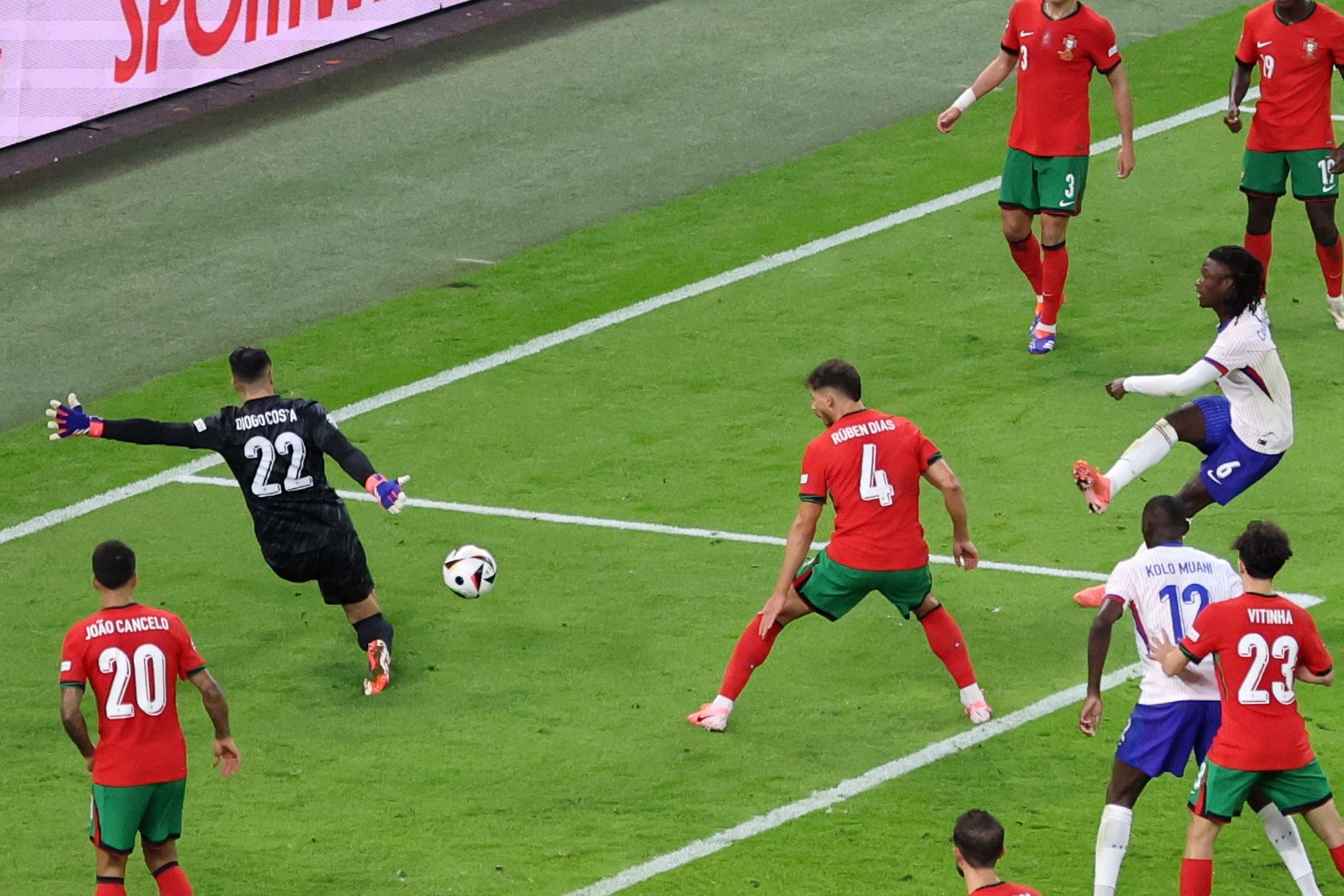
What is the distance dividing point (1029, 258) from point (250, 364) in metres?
6.34

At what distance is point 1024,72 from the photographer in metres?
15.8

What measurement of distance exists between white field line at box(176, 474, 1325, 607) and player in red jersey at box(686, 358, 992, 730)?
2.14 metres

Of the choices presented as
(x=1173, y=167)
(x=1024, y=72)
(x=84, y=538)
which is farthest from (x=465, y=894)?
(x=1173, y=167)

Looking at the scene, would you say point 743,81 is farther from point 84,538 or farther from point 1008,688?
point 1008,688

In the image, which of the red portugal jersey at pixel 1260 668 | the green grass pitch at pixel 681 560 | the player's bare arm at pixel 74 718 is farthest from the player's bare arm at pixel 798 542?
the player's bare arm at pixel 74 718

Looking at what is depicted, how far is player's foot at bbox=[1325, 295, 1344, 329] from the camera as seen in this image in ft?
54.3

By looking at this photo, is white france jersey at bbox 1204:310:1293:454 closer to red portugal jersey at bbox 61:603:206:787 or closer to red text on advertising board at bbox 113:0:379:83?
red portugal jersey at bbox 61:603:206:787

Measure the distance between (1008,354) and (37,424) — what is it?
6.78 m

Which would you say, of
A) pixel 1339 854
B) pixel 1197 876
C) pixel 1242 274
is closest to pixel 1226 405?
pixel 1242 274

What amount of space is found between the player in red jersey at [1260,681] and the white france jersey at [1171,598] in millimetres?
410

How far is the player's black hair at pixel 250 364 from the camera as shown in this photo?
474 inches

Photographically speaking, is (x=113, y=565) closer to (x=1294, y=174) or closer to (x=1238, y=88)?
(x=1238, y=88)

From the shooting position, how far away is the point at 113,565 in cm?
969

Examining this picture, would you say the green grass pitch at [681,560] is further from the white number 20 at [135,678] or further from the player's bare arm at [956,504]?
the white number 20 at [135,678]
